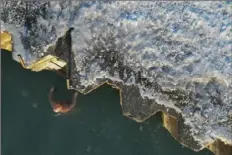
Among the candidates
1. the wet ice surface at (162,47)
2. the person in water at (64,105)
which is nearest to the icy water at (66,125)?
the person in water at (64,105)

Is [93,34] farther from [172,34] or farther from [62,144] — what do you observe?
[62,144]

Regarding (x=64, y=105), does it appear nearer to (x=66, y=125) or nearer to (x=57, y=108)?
(x=57, y=108)

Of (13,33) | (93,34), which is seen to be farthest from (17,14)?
(93,34)

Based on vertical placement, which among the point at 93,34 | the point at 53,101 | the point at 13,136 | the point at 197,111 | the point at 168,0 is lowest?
the point at 13,136

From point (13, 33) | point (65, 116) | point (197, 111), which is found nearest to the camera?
point (197, 111)

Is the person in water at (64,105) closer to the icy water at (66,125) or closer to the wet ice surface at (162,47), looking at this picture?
the icy water at (66,125)

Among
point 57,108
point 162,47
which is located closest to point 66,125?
point 57,108

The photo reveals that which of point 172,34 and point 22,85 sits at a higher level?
point 172,34
